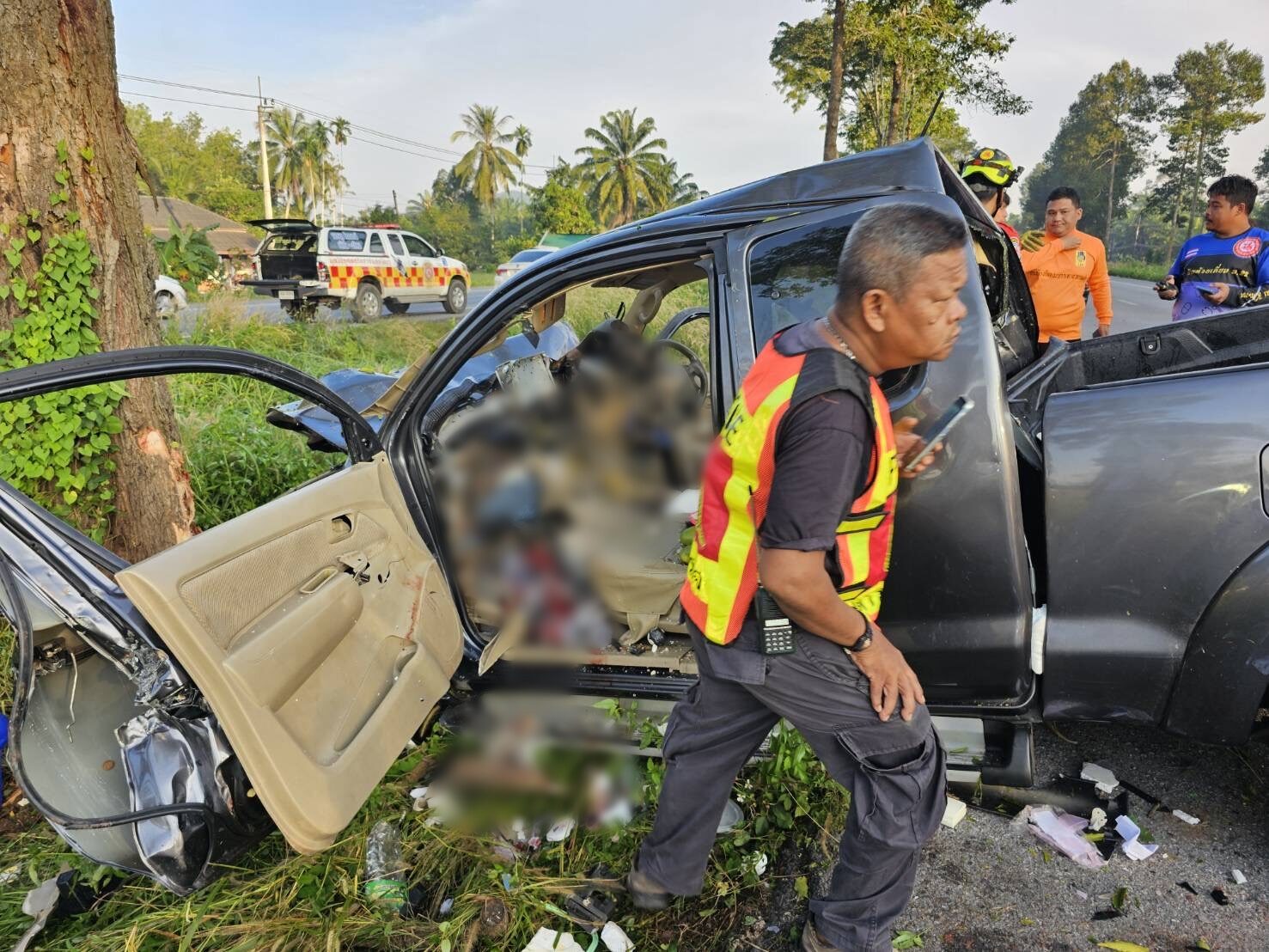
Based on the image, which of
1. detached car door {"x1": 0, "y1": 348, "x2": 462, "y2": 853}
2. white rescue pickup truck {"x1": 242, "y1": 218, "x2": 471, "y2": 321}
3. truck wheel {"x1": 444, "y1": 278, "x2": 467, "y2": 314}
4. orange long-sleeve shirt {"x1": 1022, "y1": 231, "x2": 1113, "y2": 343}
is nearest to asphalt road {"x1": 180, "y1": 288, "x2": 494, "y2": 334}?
truck wheel {"x1": 444, "y1": 278, "x2": 467, "y2": 314}

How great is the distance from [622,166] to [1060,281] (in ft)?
175

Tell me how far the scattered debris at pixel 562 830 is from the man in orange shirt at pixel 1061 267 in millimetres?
3911

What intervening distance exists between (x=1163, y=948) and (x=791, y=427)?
162cm

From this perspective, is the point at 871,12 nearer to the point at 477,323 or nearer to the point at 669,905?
the point at 477,323

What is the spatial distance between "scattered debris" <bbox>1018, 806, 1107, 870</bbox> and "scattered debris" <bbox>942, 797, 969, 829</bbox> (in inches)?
6.6

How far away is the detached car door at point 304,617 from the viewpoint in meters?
1.52

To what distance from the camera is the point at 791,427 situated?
1.32m

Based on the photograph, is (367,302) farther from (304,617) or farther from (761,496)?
(761,496)

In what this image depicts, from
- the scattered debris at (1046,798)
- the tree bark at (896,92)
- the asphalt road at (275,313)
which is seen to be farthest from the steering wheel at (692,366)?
the tree bark at (896,92)

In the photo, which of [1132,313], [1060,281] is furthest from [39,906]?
[1132,313]

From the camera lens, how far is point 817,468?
50.6 inches

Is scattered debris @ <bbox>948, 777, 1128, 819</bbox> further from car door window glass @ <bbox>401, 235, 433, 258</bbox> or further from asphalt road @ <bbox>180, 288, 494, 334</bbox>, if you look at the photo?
car door window glass @ <bbox>401, 235, 433, 258</bbox>

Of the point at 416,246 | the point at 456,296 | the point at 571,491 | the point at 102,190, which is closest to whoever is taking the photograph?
the point at 571,491

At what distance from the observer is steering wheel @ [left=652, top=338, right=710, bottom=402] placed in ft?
11.3
